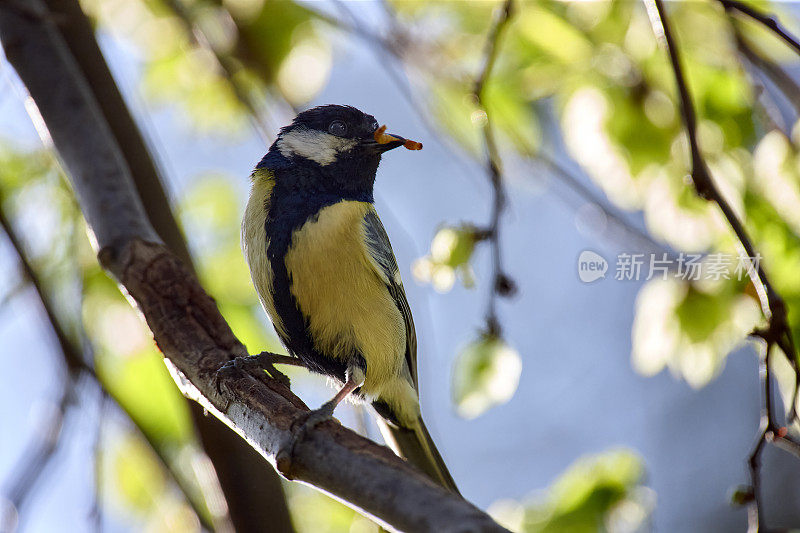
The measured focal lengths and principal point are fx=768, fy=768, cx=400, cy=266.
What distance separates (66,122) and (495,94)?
3.17 ft

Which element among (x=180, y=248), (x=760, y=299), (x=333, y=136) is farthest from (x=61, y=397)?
(x=760, y=299)

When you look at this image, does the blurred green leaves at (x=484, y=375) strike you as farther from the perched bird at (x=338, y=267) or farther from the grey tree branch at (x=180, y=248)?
the grey tree branch at (x=180, y=248)

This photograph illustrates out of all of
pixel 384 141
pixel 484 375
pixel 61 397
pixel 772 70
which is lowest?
pixel 61 397

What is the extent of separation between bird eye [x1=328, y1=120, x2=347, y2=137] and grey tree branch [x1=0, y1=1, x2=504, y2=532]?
492 mm

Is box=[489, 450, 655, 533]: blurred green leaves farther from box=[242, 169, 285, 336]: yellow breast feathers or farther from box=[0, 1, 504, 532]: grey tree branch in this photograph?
box=[242, 169, 285, 336]: yellow breast feathers

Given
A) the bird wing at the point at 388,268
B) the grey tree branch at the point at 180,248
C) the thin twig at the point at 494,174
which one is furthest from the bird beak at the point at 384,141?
the grey tree branch at the point at 180,248

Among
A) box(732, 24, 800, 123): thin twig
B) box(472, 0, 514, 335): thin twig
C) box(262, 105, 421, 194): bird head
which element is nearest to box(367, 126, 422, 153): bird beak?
box(262, 105, 421, 194): bird head

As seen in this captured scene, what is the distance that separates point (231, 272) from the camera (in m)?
2.02

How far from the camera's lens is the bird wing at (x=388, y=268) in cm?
158

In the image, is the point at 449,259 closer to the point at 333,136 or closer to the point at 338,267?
the point at 338,267

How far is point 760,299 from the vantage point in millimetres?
1182

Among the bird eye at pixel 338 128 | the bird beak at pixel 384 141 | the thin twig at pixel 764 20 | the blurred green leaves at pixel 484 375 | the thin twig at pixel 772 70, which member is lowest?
the blurred green leaves at pixel 484 375

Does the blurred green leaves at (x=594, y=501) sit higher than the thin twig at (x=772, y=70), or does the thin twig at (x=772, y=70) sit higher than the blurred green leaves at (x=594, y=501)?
the thin twig at (x=772, y=70)

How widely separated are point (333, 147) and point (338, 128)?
0.22ft
